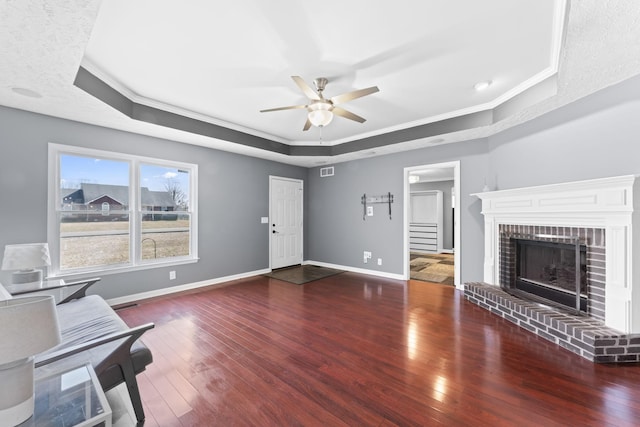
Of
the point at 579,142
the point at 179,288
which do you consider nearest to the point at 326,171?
the point at 179,288

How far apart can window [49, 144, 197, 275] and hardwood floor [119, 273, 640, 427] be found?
94 cm

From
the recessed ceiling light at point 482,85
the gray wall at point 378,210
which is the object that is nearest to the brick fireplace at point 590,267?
the gray wall at point 378,210

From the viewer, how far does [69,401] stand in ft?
3.80

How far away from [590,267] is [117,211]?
5.79 metres

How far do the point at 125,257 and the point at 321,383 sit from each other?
11.5ft

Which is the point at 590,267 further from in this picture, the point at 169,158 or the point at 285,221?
the point at 169,158

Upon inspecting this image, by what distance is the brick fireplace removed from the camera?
232 cm

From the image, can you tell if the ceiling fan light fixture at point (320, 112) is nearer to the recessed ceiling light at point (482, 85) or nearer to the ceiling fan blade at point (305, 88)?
the ceiling fan blade at point (305, 88)

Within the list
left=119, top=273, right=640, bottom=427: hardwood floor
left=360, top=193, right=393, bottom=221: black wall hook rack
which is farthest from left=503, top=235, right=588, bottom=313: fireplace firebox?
left=360, top=193, right=393, bottom=221: black wall hook rack

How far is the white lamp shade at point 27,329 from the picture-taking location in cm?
88

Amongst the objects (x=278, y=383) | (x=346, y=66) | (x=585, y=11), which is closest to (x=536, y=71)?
(x=585, y=11)

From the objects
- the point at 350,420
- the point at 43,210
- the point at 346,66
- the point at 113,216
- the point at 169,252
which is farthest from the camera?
the point at 169,252

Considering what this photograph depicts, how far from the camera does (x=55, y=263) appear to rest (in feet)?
10.8

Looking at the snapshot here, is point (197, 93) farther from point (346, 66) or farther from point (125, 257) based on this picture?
point (125, 257)
